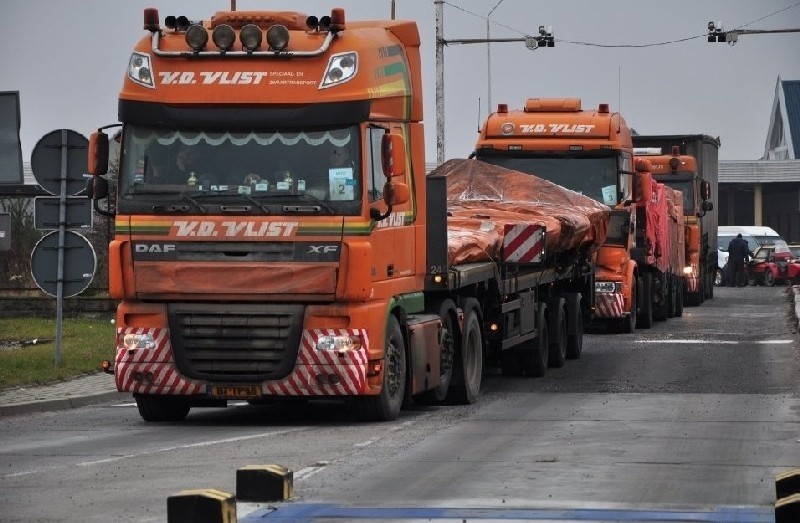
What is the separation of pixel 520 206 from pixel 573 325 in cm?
249

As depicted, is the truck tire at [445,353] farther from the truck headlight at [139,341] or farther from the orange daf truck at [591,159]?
the orange daf truck at [591,159]

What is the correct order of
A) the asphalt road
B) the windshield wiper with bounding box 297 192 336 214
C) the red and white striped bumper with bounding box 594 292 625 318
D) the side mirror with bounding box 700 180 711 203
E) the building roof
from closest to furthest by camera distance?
the asphalt road → the windshield wiper with bounding box 297 192 336 214 → the red and white striped bumper with bounding box 594 292 625 318 → the side mirror with bounding box 700 180 711 203 → the building roof

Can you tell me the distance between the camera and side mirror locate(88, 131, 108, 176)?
609 inches

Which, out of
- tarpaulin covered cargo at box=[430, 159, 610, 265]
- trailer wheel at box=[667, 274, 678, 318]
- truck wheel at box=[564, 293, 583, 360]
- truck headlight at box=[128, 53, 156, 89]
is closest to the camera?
truck headlight at box=[128, 53, 156, 89]

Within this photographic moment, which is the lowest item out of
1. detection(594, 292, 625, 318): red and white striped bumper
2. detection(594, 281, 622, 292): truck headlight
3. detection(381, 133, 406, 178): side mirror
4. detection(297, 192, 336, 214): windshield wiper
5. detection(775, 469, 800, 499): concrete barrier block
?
detection(594, 292, 625, 318): red and white striped bumper

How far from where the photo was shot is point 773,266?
58312 mm

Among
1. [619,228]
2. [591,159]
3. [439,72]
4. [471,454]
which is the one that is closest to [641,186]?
[619,228]

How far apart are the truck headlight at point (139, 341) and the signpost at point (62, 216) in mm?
5013

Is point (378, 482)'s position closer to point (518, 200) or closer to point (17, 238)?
point (518, 200)

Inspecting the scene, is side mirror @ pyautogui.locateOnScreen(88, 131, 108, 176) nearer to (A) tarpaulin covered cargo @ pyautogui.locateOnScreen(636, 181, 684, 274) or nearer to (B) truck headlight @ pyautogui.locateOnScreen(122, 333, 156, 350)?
(B) truck headlight @ pyautogui.locateOnScreen(122, 333, 156, 350)

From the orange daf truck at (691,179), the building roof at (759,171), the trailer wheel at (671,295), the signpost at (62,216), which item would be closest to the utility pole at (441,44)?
the orange daf truck at (691,179)

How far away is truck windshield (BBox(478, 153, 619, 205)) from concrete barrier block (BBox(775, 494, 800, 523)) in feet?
61.6

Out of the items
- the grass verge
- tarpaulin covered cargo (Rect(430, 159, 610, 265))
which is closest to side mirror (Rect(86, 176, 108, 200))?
the grass verge

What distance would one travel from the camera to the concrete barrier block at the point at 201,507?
8.55 meters
